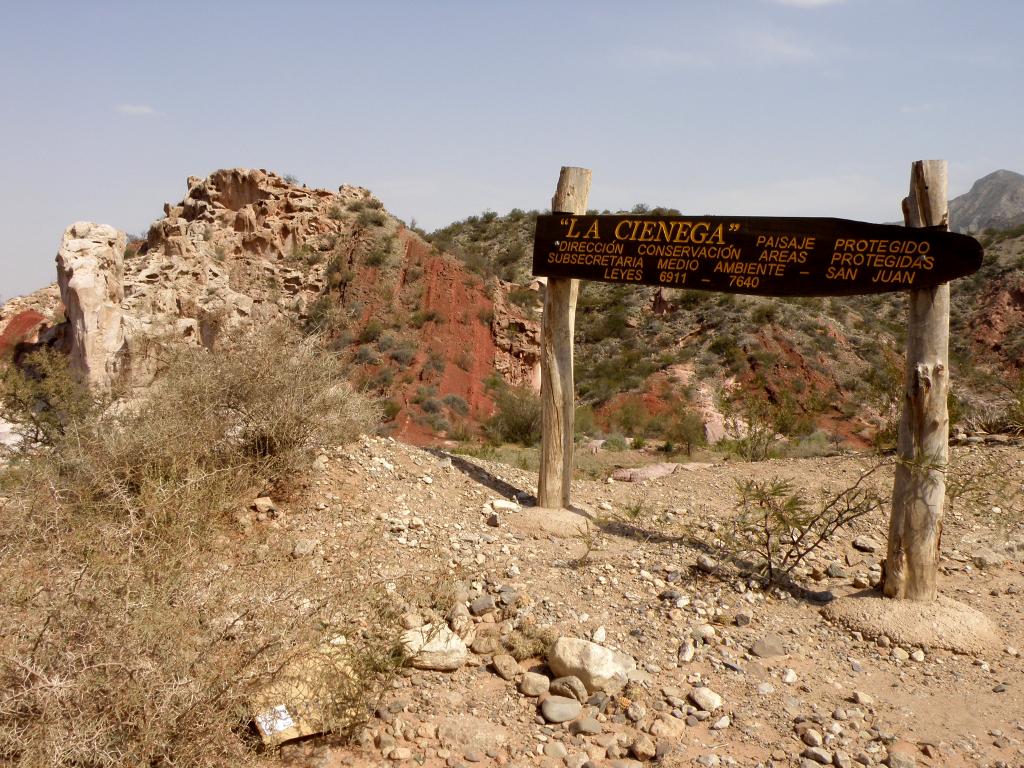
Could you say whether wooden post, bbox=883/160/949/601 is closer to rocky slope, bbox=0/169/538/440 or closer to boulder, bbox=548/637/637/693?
boulder, bbox=548/637/637/693

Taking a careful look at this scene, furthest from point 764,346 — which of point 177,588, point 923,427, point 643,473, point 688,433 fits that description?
point 177,588

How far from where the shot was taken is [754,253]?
5.33 m

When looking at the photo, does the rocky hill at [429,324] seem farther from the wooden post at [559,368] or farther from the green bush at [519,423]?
the wooden post at [559,368]

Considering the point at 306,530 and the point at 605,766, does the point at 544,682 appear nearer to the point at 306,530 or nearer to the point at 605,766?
the point at 605,766

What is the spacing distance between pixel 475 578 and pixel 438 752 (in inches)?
68.8

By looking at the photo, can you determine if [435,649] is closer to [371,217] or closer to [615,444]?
[615,444]

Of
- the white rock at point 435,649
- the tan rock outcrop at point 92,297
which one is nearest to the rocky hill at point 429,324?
the tan rock outcrop at point 92,297

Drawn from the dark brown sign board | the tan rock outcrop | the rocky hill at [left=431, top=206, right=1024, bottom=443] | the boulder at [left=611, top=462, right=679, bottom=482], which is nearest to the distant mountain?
the rocky hill at [left=431, top=206, right=1024, bottom=443]

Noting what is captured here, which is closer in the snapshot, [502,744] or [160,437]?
[502,744]

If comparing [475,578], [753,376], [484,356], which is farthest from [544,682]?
[753,376]

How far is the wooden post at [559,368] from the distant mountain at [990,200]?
67736 mm

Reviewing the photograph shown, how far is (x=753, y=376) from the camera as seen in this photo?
20719mm

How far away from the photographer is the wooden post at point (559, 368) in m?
6.27

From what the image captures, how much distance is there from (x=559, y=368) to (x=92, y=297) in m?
11.6
